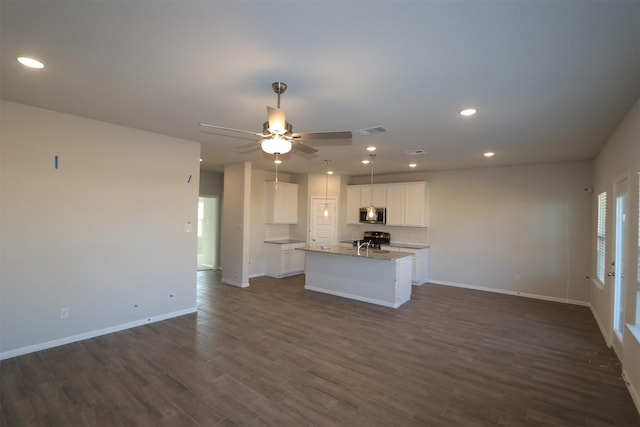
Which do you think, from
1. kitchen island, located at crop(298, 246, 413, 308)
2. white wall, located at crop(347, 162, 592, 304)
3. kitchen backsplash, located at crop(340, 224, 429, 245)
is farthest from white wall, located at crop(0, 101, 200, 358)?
white wall, located at crop(347, 162, 592, 304)

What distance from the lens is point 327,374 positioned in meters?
3.13

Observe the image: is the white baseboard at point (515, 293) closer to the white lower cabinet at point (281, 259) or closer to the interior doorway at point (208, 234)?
the white lower cabinet at point (281, 259)

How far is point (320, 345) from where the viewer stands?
3.80 metres

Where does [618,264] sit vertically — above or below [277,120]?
below

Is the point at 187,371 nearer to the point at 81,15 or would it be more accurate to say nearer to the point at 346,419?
the point at 346,419

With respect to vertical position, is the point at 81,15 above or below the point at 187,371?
above

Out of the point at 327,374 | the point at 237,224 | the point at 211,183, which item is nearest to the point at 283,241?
the point at 237,224

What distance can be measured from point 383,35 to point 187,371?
11.4 ft

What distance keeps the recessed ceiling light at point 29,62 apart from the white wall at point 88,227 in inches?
51.6

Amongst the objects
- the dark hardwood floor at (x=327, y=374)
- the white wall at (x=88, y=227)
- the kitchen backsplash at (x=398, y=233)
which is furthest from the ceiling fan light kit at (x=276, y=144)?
the kitchen backsplash at (x=398, y=233)

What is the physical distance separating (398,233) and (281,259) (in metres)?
3.11

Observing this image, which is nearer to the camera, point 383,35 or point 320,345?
point 383,35

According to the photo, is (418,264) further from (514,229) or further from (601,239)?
(601,239)

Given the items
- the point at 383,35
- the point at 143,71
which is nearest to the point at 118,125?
the point at 143,71
